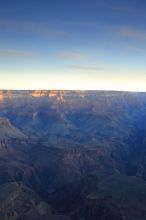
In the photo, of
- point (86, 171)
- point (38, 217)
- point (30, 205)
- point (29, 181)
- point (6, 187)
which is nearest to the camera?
point (38, 217)

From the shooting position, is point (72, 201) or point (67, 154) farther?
point (67, 154)

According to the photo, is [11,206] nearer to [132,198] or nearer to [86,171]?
[132,198]

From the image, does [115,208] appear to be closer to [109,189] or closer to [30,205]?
[109,189]

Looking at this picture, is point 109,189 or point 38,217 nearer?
point 38,217

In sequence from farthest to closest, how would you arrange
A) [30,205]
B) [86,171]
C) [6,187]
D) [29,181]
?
[86,171] → [29,181] → [6,187] → [30,205]

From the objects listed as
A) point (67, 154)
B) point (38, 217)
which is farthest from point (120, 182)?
point (67, 154)

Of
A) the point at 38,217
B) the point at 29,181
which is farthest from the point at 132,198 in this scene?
the point at 29,181

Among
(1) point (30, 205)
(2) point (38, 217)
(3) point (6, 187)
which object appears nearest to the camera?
(2) point (38, 217)

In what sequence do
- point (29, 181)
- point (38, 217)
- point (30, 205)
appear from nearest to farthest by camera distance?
point (38, 217) → point (30, 205) → point (29, 181)
